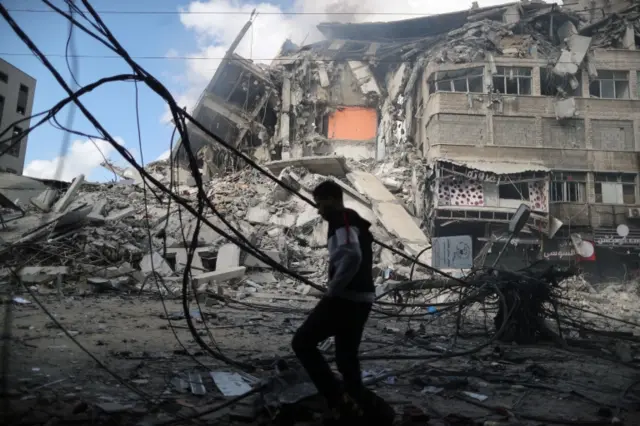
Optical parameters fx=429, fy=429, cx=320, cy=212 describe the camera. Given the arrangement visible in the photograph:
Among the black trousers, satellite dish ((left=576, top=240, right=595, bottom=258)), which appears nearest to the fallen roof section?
satellite dish ((left=576, top=240, right=595, bottom=258))

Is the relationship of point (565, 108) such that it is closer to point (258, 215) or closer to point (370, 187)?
point (370, 187)

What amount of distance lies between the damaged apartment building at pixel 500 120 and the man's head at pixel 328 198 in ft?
56.3

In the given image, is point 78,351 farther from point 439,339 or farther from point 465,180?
point 465,180

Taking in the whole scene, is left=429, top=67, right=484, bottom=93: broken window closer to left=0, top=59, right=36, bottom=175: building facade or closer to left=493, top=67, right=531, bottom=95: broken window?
left=493, top=67, right=531, bottom=95: broken window

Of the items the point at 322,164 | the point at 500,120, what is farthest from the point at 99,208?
the point at 500,120

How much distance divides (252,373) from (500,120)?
19.8 m

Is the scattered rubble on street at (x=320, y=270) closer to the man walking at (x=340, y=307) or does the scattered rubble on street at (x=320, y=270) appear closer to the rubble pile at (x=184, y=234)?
the rubble pile at (x=184, y=234)

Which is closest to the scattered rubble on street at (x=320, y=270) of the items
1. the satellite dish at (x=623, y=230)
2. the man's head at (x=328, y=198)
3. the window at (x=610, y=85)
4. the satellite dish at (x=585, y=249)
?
the satellite dish at (x=585, y=249)

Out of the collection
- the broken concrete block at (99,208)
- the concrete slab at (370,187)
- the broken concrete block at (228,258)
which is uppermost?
the concrete slab at (370,187)

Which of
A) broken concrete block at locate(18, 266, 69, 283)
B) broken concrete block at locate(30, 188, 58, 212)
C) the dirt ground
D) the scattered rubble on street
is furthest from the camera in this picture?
broken concrete block at locate(30, 188, 58, 212)

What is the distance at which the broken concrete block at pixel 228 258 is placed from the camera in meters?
11.9

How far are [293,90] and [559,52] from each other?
13785mm

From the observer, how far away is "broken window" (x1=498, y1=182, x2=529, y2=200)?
64.0 feet

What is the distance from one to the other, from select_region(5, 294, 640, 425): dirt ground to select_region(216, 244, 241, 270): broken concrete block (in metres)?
5.33
